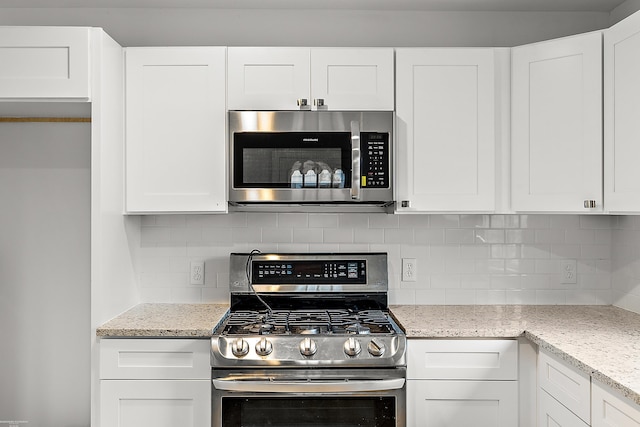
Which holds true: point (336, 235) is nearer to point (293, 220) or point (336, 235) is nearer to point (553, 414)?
point (293, 220)

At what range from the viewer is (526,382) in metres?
2.23

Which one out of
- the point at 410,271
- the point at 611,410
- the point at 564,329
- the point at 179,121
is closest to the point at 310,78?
the point at 179,121

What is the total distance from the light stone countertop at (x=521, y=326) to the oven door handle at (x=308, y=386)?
0.22 meters

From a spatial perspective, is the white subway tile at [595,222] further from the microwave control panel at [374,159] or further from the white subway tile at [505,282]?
the microwave control panel at [374,159]

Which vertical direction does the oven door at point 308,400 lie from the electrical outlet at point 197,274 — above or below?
below

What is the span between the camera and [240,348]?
216 cm

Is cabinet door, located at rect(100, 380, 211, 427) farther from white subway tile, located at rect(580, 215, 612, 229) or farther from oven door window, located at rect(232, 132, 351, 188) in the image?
white subway tile, located at rect(580, 215, 612, 229)

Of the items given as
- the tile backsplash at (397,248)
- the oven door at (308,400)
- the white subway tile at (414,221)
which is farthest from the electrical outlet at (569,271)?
the oven door at (308,400)

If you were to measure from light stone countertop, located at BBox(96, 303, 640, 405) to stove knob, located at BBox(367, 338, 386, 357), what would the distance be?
15 cm

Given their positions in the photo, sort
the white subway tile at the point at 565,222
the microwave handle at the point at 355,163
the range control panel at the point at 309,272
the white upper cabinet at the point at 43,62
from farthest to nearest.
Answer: the white subway tile at the point at 565,222, the range control panel at the point at 309,272, the microwave handle at the point at 355,163, the white upper cabinet at the point at 43,62

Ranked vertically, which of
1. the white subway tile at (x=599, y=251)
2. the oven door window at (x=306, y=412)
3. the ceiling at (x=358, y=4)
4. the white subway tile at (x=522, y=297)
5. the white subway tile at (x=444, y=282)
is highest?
the ceiling at (x=358, y=4)

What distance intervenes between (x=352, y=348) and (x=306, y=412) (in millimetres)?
322

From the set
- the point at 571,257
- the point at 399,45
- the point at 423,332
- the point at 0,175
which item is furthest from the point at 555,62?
the point at 0,175

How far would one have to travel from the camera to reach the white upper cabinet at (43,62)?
2279mm
